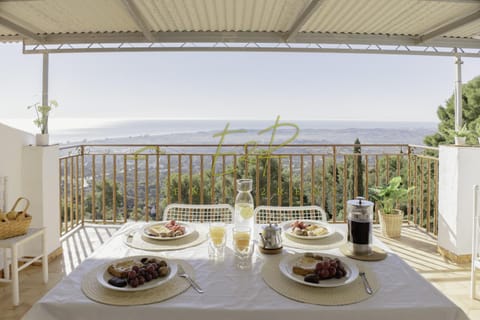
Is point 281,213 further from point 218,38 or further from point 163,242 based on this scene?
point 218,38

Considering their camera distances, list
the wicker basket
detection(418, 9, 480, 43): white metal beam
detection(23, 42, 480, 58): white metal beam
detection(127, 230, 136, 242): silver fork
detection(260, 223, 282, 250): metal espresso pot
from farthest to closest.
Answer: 1. detection(23, 42, 480, 58): white metal beam
2. detection(418, 9, 480, 43): white metal beam
3. the wicker basket
4. detection(127, 230, 136, 242): silver fork
5. detection(260, 223, 282, 250): metal espresso pot

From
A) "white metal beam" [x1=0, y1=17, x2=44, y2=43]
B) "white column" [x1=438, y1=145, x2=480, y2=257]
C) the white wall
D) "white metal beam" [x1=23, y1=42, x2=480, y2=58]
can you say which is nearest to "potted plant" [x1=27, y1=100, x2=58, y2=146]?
the white wall

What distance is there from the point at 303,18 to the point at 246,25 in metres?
0.70

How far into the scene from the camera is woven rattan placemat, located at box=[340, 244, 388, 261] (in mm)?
1300

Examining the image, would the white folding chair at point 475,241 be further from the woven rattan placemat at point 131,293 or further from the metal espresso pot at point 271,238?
the woven rattan placemat at point 131,293

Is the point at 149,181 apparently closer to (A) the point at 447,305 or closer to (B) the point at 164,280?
(B) the point at 164,280

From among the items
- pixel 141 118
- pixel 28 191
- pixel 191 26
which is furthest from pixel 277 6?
pixel 141 118

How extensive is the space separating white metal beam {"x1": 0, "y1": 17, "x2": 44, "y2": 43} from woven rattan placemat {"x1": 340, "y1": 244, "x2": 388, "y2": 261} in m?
3.71

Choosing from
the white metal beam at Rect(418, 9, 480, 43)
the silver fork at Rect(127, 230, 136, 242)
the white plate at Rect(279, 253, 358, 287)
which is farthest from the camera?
the white metal beam at Rect(418, 9, 480, 43)

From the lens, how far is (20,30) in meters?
3.57

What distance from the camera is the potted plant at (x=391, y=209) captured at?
3.84 metres

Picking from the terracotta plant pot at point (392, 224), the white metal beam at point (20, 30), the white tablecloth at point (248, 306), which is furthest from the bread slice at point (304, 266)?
the white metal beam at point (20, 30)

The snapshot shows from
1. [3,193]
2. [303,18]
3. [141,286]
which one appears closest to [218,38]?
[303,18]

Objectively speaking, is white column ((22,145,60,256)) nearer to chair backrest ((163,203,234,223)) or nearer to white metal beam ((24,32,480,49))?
white metal beam ((24,32,480,49))
